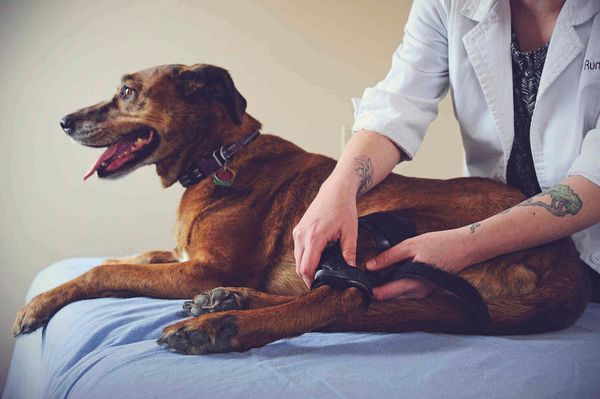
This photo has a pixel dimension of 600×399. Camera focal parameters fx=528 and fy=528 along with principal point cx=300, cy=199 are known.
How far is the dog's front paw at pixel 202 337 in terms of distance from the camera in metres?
0.76

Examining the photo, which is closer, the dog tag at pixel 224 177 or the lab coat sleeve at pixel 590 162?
the lab coat sleeve at pixel 590 162

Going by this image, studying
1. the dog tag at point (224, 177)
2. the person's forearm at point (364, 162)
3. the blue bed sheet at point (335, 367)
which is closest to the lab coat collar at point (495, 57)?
the person's forearm at point (364, 162)

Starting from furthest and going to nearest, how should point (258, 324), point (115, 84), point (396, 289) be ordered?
point (115, 84) → point (396, 289) → point (258, 324)

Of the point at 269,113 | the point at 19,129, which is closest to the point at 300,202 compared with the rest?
the point at 269,113

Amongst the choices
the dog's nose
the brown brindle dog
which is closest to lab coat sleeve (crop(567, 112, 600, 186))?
the brown brindle dog

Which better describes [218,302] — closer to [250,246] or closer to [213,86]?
[250,246]

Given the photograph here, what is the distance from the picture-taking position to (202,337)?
2.52ft

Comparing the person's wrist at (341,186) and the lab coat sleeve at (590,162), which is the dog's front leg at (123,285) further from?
the lab coat sleeve at (590,162)

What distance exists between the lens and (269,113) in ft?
8.92

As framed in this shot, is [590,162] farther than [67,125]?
No

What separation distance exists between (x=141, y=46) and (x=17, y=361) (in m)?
1.62

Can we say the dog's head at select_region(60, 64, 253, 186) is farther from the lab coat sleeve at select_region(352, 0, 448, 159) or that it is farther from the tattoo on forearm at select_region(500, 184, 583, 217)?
the tattoo on forearm at select_region(500, 184, 583, 217)

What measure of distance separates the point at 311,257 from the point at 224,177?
21.1 inches

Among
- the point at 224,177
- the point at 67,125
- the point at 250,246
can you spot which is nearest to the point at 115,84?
the point at 67,125
